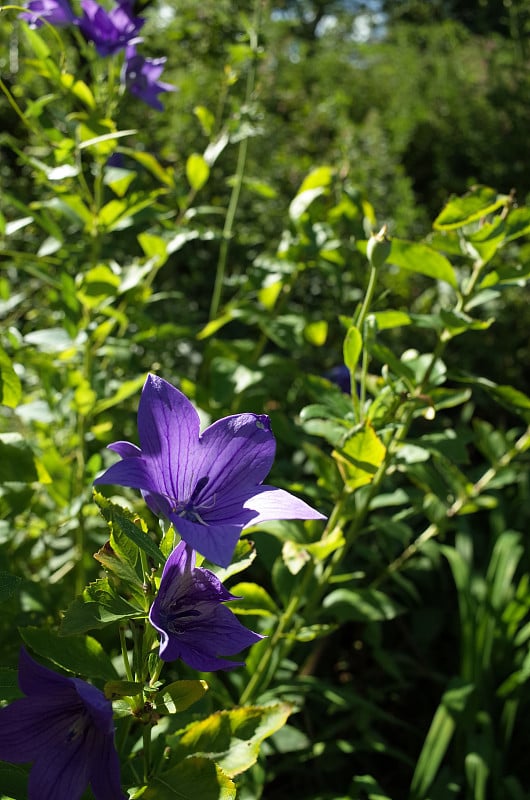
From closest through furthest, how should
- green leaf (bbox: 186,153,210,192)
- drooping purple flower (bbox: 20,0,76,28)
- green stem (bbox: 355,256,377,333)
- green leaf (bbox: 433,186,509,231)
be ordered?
green stem (bbox: 355,256,377,333), green leaf (bbox: 433,186,509,231), drooping purple flower (bbox: 20,0,76,28), green leaf (bbox: 186,153,210,192)

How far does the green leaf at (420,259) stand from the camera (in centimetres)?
120

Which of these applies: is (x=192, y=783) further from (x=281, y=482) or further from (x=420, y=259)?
(x=420, y=259)

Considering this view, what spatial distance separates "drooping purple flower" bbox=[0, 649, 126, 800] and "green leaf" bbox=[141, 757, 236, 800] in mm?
101

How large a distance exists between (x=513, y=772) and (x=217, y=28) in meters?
2.16

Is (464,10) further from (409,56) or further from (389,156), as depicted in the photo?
(389,156)

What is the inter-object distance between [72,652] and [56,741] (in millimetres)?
134

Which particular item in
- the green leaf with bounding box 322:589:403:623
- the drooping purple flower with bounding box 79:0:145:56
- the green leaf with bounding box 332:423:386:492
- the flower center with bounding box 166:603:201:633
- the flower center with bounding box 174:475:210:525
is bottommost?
the green leaf with bounding box 322:589:403:623

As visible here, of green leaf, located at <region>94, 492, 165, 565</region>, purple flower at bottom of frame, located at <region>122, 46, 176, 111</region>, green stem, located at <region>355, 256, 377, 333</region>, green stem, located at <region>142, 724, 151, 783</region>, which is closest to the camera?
green leaf, located at <region>94, 492, 165, 565</region>

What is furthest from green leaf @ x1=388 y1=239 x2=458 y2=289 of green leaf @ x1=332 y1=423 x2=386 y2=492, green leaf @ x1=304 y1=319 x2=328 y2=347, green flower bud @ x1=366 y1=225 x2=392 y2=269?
green leaf @ x1=304 y1=319 x2=328 y2=347

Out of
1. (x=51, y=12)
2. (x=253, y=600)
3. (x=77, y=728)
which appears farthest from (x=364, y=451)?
(x=51, y=12)

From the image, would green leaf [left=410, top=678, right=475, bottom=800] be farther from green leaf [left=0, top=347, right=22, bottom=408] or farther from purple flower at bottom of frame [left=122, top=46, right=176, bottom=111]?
purple flower at bottom of frame [left=122, top=46, right=176, bottom=111]

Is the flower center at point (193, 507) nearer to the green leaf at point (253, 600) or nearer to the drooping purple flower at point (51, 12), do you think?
the green leaf at point (253, 600)

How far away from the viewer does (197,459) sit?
80cm

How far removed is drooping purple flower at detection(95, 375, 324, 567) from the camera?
757 mm
